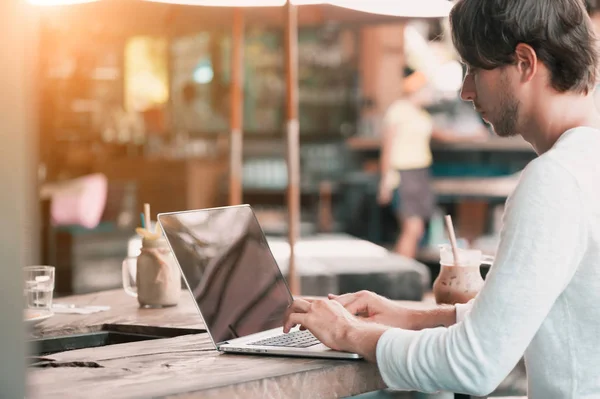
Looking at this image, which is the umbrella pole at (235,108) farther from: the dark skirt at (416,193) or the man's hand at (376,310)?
the dark skirt at (416,193)

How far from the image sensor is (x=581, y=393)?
136cm

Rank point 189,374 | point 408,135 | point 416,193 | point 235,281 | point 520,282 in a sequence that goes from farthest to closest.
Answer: point 416,193 → point 408,135 → point 235,281 → point 189,374 → point 520,282

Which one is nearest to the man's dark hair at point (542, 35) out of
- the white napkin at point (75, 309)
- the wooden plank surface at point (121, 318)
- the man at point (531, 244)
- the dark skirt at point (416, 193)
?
the man at point (531, 244)

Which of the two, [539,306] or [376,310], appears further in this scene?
[376,310]

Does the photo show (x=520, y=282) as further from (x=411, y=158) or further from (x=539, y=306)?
(x=411, y=158)

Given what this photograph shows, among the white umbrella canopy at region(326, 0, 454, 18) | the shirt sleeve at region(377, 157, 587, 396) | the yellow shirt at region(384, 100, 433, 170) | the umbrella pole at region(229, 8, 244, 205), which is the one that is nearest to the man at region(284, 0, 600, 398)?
the shirt sleeve at region(377, 157, 587, 396)

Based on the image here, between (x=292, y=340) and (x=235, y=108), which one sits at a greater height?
(x=235, y=108)

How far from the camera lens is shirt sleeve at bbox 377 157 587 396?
1.28 metres

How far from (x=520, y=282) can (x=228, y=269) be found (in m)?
0.64

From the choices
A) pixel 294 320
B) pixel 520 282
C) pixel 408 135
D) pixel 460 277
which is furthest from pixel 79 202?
pixel 520 282

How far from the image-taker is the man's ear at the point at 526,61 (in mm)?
1432

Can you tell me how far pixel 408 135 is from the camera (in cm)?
700

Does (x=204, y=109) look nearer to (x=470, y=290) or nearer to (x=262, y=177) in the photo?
(x=262, y=177)

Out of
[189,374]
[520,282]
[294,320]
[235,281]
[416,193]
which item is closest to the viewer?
[520,282]
